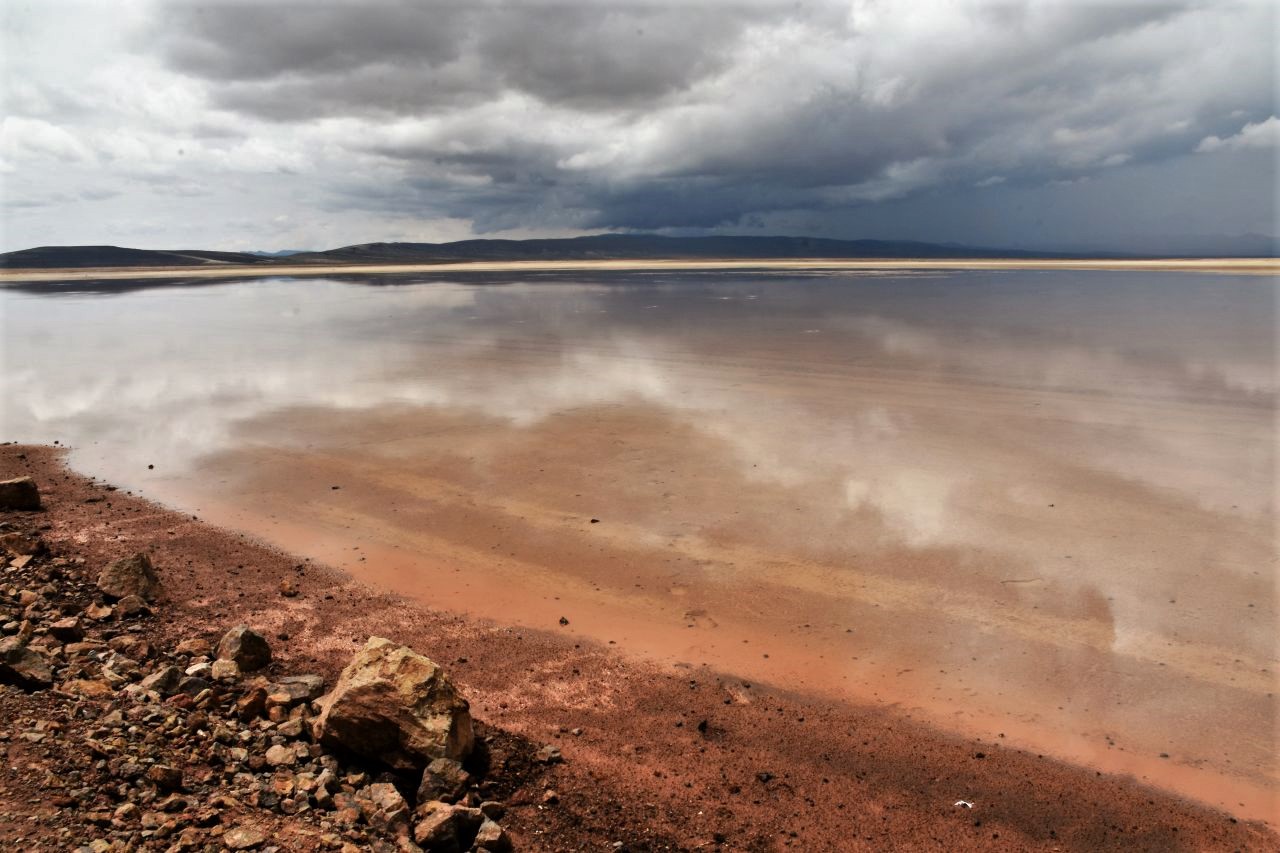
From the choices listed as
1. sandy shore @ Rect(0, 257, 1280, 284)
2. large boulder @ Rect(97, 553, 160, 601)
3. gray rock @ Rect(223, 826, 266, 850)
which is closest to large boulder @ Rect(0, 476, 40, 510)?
large boulder @ Rect(97, 553, 160, 601)

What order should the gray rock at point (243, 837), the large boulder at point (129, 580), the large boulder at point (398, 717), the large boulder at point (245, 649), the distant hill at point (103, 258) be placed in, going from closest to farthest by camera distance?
the gray rock at point (243, 837) → the large boulder at point (398, 717) → the large boulder at point (245, 649) → the large boulder at point (129, 580) → the distant hill at point (103, 258)

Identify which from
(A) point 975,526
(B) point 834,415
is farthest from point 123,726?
(B) point 834,415

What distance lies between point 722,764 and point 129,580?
6180mm

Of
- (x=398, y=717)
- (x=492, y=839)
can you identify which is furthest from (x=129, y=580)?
(x=492, y=839)

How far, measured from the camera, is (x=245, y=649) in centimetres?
679

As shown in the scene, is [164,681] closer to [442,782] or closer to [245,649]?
[245,649]

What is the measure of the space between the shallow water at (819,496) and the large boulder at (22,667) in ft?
10.9

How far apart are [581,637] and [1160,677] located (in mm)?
4978

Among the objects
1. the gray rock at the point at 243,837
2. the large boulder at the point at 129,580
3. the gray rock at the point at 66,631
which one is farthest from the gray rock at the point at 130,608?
the gray rock at the point at 243,837

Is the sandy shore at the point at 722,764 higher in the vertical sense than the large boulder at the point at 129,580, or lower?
lower

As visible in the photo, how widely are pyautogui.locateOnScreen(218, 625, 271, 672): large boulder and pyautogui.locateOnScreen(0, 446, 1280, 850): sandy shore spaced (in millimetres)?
357

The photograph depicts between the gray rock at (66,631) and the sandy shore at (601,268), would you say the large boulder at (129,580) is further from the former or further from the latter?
the sandy shore at (601,268)

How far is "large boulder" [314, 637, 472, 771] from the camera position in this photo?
536 cm

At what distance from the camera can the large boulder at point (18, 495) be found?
1050cm
